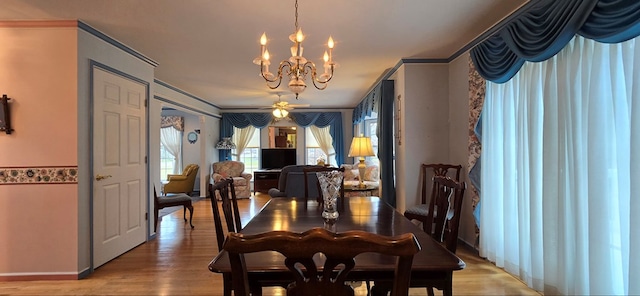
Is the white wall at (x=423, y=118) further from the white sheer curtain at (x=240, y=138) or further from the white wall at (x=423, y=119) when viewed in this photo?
the white sheer curtain at (x=240, y=138)

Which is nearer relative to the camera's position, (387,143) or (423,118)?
(423,118)

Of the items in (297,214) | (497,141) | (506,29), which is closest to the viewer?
(297,214)

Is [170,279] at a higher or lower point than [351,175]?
lower

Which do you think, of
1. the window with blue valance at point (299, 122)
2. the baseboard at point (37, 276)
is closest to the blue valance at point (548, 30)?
the baseboard at point (37, 276)

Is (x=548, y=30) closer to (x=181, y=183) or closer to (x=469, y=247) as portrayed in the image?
(x=469, y=247)

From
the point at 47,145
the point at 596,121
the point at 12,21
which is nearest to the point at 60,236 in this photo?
the point at 47,145

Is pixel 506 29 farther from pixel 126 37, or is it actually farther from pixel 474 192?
pixel 126 37

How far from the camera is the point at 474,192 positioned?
319cm

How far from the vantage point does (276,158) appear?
8.38m

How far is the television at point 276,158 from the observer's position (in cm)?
835

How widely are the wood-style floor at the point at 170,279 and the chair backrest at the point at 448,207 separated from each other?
35.5 inches

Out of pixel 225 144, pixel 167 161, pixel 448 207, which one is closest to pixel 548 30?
pixel 448 207

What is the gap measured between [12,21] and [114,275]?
2.49 meters

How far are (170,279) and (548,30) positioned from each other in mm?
3591
